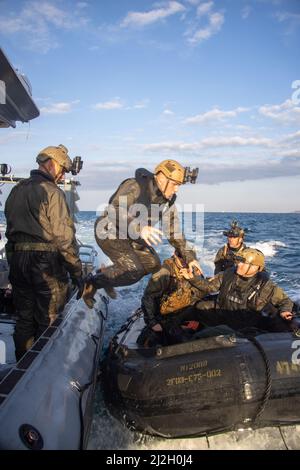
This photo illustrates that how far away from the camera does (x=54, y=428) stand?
6.92 feet

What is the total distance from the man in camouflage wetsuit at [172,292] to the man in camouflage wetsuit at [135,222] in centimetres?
112

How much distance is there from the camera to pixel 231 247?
619 cm

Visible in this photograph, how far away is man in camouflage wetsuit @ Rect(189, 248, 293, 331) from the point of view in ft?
13.4

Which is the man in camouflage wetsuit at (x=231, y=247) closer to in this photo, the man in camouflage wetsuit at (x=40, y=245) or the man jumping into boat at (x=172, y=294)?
the man jumping into boat at (x=172, y=294)

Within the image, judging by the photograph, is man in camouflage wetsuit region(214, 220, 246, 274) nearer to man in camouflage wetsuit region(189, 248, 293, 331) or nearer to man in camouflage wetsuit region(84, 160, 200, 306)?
man in camouflage wetsuit region(189, 248, 293, 331)

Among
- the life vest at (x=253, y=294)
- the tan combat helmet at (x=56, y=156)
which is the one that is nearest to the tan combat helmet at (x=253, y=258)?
the life vest at (x=253, y=294)

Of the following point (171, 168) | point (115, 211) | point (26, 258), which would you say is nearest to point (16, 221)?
point (26, 258)

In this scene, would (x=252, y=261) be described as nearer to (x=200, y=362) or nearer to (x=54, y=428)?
(x=200, y=362)

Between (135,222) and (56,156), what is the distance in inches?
40.4

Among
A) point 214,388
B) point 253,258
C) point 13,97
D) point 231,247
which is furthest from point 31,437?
point 231,247

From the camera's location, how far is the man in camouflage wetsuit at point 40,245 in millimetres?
3180

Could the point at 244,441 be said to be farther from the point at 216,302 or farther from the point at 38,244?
the point at 38,244

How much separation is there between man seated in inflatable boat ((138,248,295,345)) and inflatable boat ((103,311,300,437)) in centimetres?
109

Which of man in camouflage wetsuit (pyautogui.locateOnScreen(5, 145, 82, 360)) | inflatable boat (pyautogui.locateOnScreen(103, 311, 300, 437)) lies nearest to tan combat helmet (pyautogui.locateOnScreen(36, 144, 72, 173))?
man in camouflage wetsuit (pyautogui.locateOnScreen(5, 145, 82, 360))
